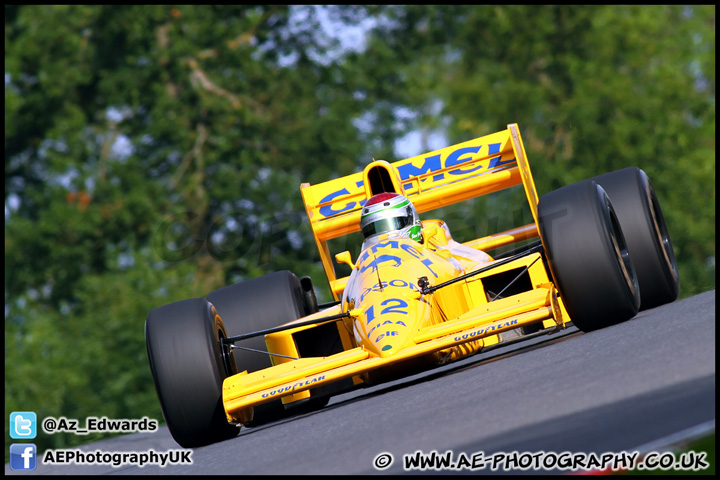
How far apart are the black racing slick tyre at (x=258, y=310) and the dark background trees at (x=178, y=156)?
11397mm

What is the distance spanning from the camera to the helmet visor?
26.4 ft

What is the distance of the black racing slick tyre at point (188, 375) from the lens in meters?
6.82

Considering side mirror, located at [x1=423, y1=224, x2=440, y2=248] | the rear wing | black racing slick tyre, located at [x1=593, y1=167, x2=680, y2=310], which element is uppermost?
the rear wing

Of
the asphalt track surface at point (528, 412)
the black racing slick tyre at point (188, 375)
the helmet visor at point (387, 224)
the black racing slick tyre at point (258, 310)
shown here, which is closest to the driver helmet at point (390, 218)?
the helmet visor at point (387, 224)

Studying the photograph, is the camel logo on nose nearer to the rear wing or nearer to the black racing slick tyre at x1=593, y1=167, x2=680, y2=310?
the rear wing

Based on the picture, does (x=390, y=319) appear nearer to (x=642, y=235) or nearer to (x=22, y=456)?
(x=642, y=235)

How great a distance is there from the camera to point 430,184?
9484 millimetres

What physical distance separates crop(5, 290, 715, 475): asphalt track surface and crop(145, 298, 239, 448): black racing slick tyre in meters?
0.19

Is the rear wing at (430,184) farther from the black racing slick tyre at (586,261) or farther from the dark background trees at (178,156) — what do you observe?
the dark background trees at (178,156)

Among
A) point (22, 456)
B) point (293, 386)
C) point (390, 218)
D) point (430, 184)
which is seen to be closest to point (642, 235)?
point (390, 218)

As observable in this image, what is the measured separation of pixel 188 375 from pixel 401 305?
1.45 meters

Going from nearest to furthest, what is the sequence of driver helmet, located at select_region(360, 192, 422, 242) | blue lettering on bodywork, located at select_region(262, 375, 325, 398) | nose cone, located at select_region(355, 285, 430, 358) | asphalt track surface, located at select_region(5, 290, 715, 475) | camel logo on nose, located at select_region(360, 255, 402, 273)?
asphalt track surface, located at select_region(5, 290, 715, 475), blue lettering on bodywork, located at select_region(262, 375, 325, 398), nose cone, located at select_region(355, 285, 430, 358), camel logo on nose, located at select_region(360, 255, 402, 273), driver helmet, located at select_region(360, 192, 422, 242)

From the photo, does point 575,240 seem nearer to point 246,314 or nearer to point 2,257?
point 246,314

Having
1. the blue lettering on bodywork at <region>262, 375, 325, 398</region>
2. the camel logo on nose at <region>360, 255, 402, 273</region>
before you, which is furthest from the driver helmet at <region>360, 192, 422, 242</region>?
the blue lettering on bodywork at <region>262, 375, 325, 398</region>
